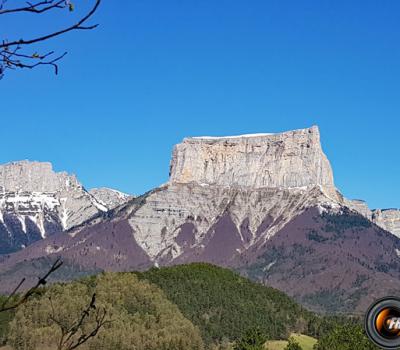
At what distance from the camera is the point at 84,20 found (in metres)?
7.36

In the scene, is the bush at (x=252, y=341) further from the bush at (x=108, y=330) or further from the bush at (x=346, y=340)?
the bush at (x=108, y=330)

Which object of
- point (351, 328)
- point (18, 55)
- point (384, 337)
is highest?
point (351, 328)

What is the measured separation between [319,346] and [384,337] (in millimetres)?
169150

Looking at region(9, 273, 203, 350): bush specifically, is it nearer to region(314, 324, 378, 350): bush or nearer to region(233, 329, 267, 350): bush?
region(233, 329, 267, 350): bush

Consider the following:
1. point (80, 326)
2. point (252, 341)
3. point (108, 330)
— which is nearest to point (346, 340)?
point (252, 341)

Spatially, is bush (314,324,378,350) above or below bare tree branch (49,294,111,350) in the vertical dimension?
above

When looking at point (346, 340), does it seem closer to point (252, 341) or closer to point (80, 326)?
point (252, 341)

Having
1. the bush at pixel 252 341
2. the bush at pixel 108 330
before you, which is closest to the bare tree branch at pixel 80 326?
the bush at pixel 108 330

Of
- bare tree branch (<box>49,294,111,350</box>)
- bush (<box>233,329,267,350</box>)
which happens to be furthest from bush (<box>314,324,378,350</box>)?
bare tree branch (<box>49,294,111,350</box>)

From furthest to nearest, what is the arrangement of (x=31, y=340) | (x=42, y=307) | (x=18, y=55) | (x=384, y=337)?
(x=42, y=307) < (x=31, y=340) < (x=384, y=337) < (x=18, y=55)

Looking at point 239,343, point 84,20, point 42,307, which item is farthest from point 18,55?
point 42,307

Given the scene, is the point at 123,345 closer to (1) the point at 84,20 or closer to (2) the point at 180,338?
(2) the point at 180,338

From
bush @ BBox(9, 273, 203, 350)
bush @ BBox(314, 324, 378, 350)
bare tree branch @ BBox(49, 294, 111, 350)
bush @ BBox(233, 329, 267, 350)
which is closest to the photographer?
bare tree branch @ BBox(49, 294, 111, 350)

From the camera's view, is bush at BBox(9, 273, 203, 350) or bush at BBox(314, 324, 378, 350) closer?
bush at BBox(314, 324, 378, 350)
